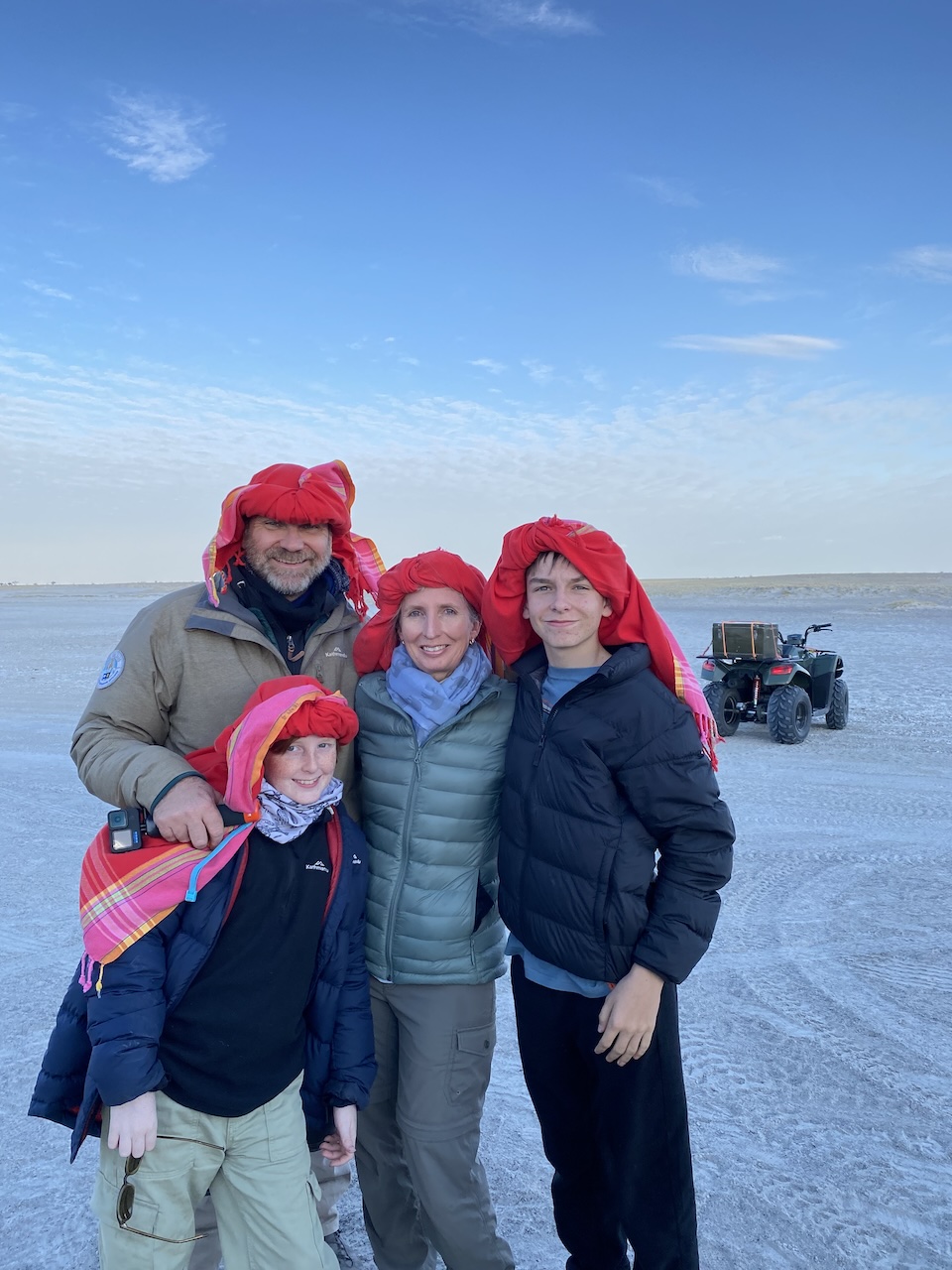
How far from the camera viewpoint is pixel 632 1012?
2.11 meters

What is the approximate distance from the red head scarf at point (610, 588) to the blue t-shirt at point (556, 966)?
132 millimetres

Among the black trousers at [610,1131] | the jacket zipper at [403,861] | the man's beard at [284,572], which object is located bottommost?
the black trousers at [610,1131]

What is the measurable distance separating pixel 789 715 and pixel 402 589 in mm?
7723

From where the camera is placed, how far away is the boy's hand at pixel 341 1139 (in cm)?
221

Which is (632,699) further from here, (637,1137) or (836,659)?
(836,659)

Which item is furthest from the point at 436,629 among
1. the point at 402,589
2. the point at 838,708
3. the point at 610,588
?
the point at 838,708

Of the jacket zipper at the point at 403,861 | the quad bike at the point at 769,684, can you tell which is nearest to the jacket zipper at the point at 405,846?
the jacket zipper at the point at 403,861

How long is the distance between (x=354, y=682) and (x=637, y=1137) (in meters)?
1.36

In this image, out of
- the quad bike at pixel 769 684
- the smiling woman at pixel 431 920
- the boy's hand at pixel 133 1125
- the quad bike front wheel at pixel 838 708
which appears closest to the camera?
the boy's hand at pixel 133 1125

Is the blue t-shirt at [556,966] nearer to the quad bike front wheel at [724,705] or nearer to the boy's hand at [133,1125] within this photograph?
the boy's hand at [133,1125]

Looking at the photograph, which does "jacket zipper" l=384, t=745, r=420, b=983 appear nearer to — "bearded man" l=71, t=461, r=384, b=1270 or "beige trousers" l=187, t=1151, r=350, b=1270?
"bearded man" l=71, t=461, r=384, b=1270

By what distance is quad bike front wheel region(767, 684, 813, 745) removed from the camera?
940 centimetres

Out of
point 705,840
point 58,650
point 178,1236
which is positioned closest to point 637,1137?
point 705,840

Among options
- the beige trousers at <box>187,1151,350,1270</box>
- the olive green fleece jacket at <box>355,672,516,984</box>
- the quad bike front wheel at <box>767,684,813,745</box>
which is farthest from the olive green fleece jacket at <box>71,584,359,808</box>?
the quad bike front wheel at <box>767,684,813,745</box>
